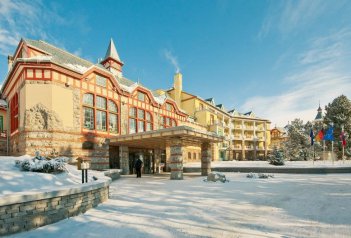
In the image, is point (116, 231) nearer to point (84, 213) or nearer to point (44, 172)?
point (84, 213)

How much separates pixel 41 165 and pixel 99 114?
12.7m

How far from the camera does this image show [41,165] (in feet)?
30.4

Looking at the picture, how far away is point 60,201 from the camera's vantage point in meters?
6.43

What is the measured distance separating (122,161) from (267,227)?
18.8m

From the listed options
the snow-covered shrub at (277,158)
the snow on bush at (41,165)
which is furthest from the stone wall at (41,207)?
the snow-covered shrub at (277,158)

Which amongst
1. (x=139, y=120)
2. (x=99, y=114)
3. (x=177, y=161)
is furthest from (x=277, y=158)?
(x=99, y=114)

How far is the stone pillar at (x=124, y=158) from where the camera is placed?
22786 mm

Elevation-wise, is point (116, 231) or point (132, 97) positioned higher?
point (132, 97)

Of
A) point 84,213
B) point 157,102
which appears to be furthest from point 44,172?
point 157,102

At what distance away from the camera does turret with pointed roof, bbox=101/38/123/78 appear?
102 feet

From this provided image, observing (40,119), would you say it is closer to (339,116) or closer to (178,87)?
(178,87)

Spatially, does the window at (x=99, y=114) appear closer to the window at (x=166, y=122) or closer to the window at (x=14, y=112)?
the window at (x=14, y=112)

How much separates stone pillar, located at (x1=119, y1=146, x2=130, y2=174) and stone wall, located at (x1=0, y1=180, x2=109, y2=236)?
50.4ft

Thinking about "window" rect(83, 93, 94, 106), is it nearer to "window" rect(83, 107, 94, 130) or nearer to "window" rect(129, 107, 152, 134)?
"window" rect(83, 107, 94, 130)
